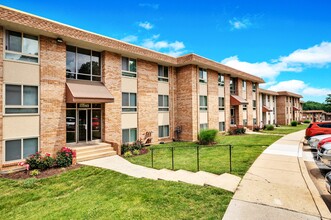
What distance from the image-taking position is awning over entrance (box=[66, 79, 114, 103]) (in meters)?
11.8

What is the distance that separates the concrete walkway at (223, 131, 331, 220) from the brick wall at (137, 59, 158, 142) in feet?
33.0

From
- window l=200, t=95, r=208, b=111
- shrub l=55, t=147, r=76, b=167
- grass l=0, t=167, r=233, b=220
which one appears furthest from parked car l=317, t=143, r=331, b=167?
shrub l=55, t=147, r=76, b=167

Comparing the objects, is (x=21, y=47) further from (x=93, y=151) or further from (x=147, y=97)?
(x=147, y=97)

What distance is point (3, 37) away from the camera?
10.1m

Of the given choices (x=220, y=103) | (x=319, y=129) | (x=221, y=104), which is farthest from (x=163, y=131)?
(x=319, y=129)

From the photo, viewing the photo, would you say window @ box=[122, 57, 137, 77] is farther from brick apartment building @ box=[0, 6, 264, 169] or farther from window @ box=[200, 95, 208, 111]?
window @ box=[200, 95, 208, 111]

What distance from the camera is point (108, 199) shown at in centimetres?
636

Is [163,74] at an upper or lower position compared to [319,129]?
upper

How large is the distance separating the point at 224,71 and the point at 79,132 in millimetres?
17035

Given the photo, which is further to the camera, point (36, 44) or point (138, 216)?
point (36, 44)

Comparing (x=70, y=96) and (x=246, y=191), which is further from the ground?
(x=70, y=96)

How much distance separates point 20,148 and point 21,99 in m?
2.69

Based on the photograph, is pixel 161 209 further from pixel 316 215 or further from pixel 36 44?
pixel 36 44

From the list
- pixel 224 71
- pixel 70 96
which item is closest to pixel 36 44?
pixel 70 96
